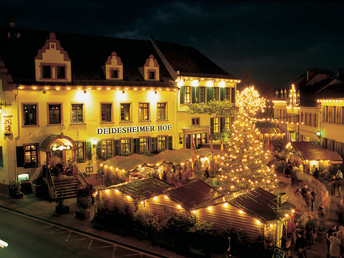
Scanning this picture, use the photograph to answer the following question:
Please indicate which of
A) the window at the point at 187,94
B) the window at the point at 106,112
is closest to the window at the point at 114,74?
the window at the point at 106,112

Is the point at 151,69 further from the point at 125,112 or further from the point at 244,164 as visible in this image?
the point at 244,164

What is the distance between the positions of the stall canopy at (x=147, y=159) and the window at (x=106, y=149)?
2.17 metres

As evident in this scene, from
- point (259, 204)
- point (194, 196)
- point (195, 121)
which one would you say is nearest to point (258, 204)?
point (259, 204)

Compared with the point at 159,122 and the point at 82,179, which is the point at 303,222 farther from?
the point at 159,122

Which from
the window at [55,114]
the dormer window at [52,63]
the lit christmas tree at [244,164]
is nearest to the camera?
the lit christmas tree at [244,164]

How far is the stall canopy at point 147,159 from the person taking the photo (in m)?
25.6

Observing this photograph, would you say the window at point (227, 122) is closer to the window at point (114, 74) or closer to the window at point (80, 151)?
the window at point (114, 74)

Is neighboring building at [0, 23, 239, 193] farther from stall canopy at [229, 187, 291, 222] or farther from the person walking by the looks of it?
the person walking

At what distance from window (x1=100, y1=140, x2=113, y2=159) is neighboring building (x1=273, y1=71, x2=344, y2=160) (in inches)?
712

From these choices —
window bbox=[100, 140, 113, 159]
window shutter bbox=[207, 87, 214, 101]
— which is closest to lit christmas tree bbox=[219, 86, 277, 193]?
window bbox=[100, 140, 113, 159]

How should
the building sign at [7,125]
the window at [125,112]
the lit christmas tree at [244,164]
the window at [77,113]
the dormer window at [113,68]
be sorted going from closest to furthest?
the lit christmas tree at [244,164] < the building sign at [7,125] < the window at [77,113] < the dormer window at [113,68] < the window at [125,112]

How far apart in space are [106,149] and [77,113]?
11.9 ft

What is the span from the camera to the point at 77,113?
28469mm

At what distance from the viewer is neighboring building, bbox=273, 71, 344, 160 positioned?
32781mm
